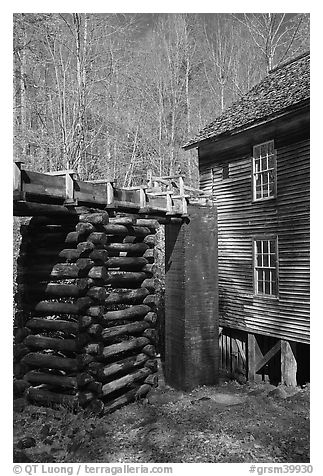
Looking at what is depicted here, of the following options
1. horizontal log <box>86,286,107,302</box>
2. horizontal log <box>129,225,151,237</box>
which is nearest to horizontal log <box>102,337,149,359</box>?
horizontal log <box>86,286,107,302</box>

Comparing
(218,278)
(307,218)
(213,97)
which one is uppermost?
(213,97)

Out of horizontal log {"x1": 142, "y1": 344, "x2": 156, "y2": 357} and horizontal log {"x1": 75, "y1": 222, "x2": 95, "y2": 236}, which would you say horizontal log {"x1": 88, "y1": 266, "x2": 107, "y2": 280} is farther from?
horizontal log {"x1": 142, "y1": 344, "x2": 156, "y2": 357}

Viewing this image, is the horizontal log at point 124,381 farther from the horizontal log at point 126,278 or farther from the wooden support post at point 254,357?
the wooden support post at point 254,357

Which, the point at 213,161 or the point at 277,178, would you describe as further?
the point at 213,161

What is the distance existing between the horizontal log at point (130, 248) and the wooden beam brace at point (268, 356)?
15.4 ft

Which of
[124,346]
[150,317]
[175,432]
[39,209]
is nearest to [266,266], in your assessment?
[150,317]

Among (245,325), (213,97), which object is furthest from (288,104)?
(213,97)

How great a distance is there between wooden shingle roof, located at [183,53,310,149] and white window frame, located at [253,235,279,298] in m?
3.29

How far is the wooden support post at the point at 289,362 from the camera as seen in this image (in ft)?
36.0

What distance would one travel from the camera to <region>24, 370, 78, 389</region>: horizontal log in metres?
8.10
